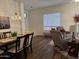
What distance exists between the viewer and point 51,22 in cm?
1116

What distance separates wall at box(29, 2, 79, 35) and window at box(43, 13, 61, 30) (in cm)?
34

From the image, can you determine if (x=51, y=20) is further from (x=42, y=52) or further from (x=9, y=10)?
(x=42, y=52)

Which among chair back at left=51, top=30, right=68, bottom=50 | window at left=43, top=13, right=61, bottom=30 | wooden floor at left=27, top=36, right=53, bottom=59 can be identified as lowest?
wooden floor at left=27, top=36, right=53, bottom=59

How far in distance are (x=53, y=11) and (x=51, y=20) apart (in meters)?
0.82

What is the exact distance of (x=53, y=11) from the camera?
10.9m

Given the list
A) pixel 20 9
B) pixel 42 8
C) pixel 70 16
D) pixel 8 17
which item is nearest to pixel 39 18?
pixel 42 8

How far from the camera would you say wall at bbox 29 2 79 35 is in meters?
10.5

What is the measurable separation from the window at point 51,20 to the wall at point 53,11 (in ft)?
Answer: 1.12

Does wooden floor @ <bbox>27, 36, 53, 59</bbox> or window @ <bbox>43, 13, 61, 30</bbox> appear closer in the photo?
wooden floor @ <bbox>27, 36, 53, 59</bbox>

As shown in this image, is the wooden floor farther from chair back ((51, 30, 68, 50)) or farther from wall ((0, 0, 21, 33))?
wall ((0, 0, 21, 33))

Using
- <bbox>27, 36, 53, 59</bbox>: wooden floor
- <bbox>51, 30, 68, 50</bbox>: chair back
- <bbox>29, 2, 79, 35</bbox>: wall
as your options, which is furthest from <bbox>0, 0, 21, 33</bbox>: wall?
<bbox>29, 2, 79, 35</bbox>: wall

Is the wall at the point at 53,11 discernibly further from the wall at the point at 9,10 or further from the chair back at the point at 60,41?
the chair back at the point at 60,41

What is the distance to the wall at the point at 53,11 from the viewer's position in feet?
34.4

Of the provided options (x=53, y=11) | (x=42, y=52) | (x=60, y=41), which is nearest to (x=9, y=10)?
(x=42, y=52)
